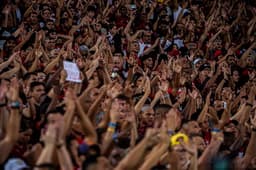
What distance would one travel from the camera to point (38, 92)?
677 centimetres

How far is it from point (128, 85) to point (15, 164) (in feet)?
9.42

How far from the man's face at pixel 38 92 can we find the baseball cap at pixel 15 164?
1.87 metres

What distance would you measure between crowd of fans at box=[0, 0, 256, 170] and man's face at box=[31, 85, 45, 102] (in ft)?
0.04

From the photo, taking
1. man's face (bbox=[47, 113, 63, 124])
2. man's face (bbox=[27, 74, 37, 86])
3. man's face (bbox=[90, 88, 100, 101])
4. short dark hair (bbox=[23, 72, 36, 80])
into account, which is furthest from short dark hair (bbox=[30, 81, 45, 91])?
man's face (bbox=[47, 113, 63, 124])

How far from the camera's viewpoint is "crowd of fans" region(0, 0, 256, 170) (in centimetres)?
504

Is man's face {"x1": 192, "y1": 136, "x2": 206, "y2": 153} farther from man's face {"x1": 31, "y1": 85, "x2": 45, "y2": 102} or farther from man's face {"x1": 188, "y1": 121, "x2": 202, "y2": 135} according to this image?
man's face {"x1": 31, "y1": 85, "x2": 45, "y2": 102}

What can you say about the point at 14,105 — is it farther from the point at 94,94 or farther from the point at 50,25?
the point at 50,25

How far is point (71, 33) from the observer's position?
379 inches

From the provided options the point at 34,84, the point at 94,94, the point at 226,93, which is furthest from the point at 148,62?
the point at 34,84

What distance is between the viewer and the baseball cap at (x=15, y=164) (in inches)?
187

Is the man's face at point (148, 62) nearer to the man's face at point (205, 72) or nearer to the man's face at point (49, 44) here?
the man's face at point (205, 72)

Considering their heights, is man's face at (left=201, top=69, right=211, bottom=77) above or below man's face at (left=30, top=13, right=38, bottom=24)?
below

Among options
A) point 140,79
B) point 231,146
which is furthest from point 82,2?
point 231,146

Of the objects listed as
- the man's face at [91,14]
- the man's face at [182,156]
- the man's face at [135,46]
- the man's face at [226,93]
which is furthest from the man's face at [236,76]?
the man's face at [182,156]
